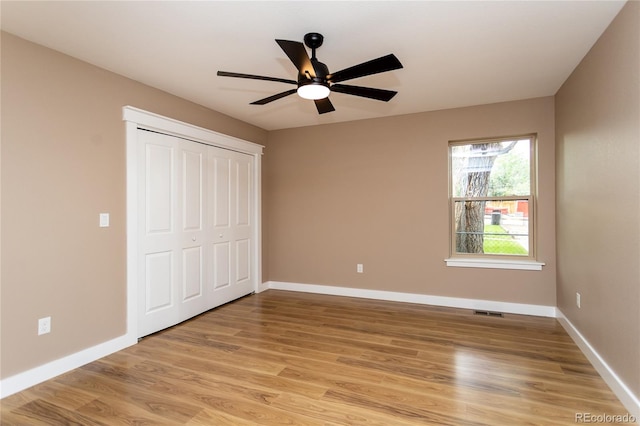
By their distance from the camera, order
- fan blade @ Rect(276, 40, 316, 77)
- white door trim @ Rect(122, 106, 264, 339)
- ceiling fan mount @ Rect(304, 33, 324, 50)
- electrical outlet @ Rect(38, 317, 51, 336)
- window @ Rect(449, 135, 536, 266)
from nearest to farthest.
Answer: fan blade @ Rect(276, 40, 316, 77) < ceiling fan mount @ Rect(304, 33, 324, 50) < electrical outlet @ Rect(38, 317, 51, 336) < white door trim @ Rect(122, 106, 264, 339) < window @ Rect(449, 135, 536, 266)

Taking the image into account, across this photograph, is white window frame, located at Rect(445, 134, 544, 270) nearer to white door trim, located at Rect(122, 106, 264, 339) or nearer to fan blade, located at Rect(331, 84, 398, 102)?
fan blade, located at Rect(331, 84, 398, 102)

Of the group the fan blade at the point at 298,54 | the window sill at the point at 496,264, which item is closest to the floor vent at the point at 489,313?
the window sill at the point at 496,264

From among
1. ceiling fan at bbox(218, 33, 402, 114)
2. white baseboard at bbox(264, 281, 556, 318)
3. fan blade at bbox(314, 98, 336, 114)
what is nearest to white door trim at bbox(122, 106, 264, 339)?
ceiling fan at bbox(218, 33, 402, 114)

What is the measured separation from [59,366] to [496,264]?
443 centimetres

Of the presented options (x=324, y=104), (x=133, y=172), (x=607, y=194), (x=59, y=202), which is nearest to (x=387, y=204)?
(x=324, y=104)

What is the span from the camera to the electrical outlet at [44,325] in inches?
97.2

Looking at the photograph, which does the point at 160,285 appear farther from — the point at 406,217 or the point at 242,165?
the point at 406,217

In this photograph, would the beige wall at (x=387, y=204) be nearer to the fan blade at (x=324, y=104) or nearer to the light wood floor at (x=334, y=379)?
the light wood floor at (x=334, y=379)

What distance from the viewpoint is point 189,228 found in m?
3.82

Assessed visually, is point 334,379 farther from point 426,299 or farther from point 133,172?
point 133,172

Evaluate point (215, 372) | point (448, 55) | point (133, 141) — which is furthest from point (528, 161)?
point (133, 141)

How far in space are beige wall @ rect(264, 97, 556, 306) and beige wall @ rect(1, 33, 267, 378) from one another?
2.48 metres

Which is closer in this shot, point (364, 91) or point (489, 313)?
point (364, 91)

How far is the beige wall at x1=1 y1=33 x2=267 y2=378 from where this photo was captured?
2.32 meters
